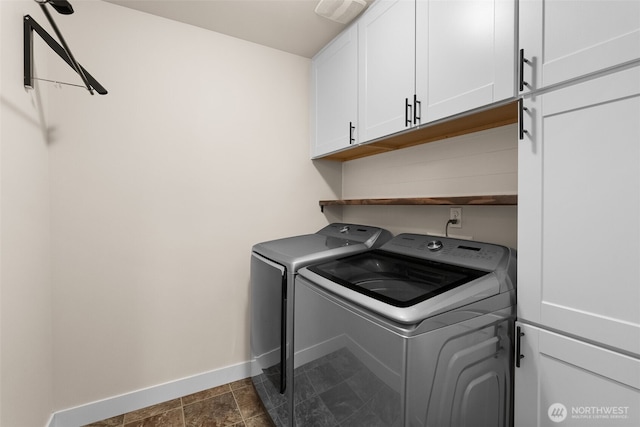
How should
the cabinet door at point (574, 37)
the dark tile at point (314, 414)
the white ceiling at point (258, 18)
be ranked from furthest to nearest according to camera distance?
the white ceiling at point (258, 18) < the dark tile at point (314, 414) < the cabinet door at point (574, 37)

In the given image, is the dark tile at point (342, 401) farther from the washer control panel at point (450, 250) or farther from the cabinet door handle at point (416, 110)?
the cabinet door handle at point (416, 110)

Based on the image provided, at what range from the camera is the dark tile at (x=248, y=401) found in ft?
5.97

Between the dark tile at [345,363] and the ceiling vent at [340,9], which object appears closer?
the dark tile at [345,363]

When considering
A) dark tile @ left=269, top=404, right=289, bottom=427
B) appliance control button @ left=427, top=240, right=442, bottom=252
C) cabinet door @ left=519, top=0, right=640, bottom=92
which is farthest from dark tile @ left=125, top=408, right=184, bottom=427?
cabinet door @ left=519, top=0, right=640, bottom=92

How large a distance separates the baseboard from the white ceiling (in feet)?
7.85

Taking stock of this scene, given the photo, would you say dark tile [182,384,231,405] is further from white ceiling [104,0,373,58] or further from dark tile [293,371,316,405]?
white ceiling [104,0,373,58]

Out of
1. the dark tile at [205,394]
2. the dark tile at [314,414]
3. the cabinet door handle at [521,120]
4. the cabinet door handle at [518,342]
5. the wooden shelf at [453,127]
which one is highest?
the wooden shelf at [453,127]

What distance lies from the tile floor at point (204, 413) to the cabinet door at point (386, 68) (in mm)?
1826

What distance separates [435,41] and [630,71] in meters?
0.74

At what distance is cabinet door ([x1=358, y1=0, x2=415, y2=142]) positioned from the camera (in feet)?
4.87

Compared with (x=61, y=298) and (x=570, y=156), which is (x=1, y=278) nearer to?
(x=61, y=298)

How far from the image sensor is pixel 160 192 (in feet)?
6.30

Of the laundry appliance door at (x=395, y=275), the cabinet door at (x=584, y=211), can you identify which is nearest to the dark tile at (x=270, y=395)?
the laundry appliance door at (x=395, y=275)

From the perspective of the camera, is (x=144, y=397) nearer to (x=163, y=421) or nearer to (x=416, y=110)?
(x=163, y=421)
